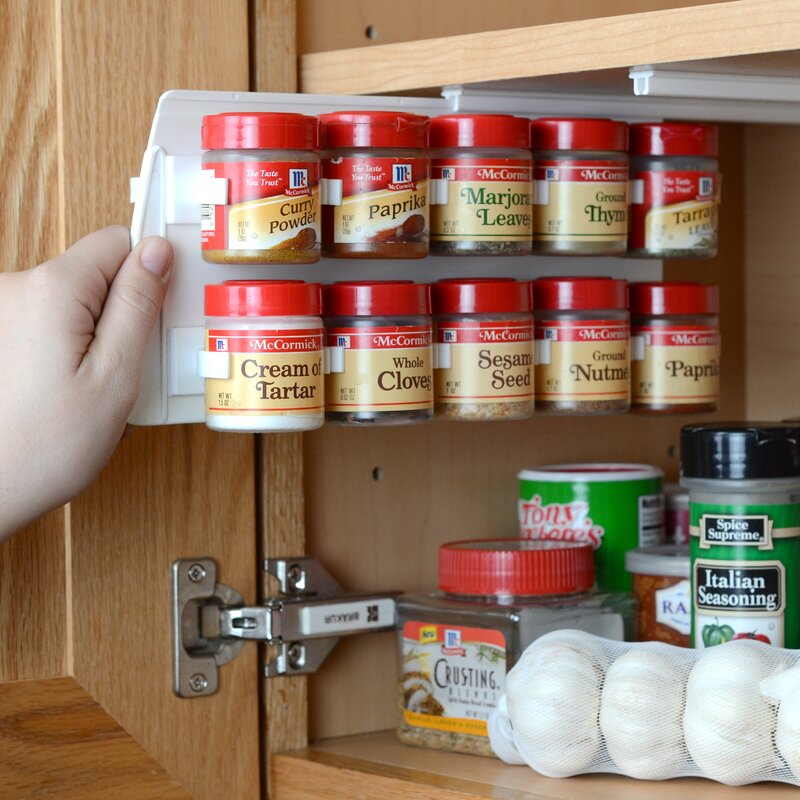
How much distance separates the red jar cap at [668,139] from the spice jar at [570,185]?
0.06 m


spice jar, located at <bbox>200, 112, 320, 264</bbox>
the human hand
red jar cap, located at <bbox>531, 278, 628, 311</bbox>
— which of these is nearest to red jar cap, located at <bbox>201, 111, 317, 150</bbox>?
spice jar, located at <bbox>200, 112, 320, 264</bbox>

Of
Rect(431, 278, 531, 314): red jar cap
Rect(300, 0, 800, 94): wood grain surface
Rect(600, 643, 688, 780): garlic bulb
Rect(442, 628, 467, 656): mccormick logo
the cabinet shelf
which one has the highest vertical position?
Rect(300, 0, 800, 94): wood grain surface

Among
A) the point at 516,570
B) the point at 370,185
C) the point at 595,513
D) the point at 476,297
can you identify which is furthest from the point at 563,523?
the point at 370,185

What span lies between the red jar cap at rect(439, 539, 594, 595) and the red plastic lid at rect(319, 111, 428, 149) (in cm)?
29

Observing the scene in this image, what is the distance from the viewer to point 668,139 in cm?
118

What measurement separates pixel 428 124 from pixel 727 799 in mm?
467

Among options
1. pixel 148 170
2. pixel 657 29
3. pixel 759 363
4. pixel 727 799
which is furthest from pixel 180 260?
pixel 759 363

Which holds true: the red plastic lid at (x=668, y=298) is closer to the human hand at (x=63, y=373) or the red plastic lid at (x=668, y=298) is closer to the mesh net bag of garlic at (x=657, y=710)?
the mesh net bag of garlic at (x=657, y=710)

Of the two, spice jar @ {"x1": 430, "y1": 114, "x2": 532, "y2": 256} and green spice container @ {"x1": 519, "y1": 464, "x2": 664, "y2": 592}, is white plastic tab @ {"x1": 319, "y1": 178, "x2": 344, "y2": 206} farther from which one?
green spice container @ {"x1": 519, "y1": 464, "x2": 664, "y2": 592}

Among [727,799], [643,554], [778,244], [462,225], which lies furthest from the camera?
[778,244]

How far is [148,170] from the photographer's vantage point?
1053mm

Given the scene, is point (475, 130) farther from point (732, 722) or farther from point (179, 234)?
point (732, 722)

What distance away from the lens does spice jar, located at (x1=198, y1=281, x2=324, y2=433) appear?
39.1 inches

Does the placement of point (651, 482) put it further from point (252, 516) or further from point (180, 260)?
point (180, 260)
